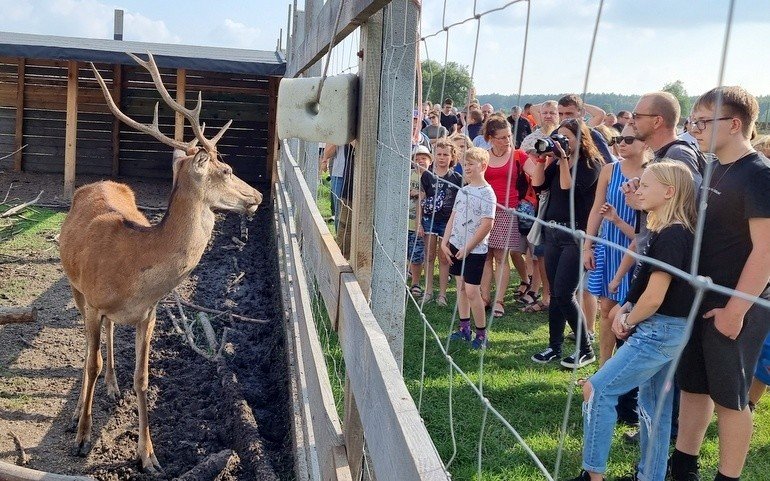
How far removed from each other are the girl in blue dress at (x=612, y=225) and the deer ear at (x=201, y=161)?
2.40 m

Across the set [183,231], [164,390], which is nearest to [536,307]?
[164,390]

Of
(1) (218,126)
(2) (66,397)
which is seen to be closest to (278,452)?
(2) (66,397)

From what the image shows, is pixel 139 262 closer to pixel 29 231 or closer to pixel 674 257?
pixel 674 257

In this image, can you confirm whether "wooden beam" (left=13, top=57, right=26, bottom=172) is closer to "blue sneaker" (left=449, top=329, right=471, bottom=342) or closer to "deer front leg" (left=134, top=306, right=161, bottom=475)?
"deer front leg" (left=134, top=306, right=161, bottom=475)

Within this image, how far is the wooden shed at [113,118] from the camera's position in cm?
1430

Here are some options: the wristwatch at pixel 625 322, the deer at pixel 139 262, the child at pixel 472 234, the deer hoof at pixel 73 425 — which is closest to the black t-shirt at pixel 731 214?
the wristwatch at pixel 625 322

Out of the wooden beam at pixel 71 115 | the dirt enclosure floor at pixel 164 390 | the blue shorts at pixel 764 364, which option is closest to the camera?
Answer: the blue shorts at pixel 764 364

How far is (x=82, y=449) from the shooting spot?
443cm

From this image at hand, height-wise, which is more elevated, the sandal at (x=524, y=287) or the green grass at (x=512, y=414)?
the sandal at (x=524, y=287)

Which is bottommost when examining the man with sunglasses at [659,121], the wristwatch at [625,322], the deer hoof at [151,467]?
the deer hoof at [151,467]

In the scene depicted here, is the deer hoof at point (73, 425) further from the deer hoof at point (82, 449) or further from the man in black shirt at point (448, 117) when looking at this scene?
the man in black shirt at point (448, 117)

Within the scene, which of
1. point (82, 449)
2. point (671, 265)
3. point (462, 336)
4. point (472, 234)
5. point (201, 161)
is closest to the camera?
point (671, 265)

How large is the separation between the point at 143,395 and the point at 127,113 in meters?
10.8

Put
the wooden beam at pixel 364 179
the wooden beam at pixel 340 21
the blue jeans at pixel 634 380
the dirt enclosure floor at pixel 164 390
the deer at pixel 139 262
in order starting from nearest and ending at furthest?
the wooden beam at pixel 340 21, the wooden beam at pixel 364 179, the blue jeans at pixel 634 380, the dirt enclosure floor at pixel 164 390, the deer at pixel 139 262
